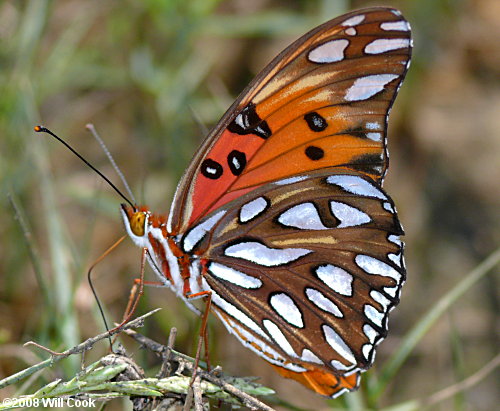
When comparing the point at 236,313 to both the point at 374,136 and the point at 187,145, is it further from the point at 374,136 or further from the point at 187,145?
the point at 187,145

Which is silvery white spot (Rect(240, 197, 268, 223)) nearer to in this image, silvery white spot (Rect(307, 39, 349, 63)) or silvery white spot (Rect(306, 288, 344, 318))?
silvery white spot (Rect(306, 288, 344, 318))

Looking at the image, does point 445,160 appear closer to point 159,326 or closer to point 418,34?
point 418,34

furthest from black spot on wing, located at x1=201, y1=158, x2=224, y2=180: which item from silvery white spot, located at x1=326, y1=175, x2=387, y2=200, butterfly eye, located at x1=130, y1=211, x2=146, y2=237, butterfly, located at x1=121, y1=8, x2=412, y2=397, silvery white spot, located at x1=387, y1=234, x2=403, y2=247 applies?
silvery white spot, located at x1=387, y1=234, x2=403, y2=247

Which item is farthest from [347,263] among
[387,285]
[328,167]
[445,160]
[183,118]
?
[445,160]

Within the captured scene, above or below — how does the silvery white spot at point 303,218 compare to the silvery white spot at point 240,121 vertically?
below

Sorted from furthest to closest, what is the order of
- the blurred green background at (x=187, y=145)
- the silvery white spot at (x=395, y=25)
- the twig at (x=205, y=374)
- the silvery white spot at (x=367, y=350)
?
the blurred green background at (x=187, y=145) < the silvery white spot at (x=367, y=350) < the silvery white spot at (x=395, y=25) < the twig at (x=205, y=374)

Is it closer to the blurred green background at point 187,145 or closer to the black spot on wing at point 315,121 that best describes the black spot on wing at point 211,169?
the black spot on wing at point 315,121

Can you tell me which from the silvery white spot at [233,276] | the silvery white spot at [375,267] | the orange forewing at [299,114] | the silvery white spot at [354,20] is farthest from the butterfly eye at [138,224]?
the silvery white spot at [354,20]
